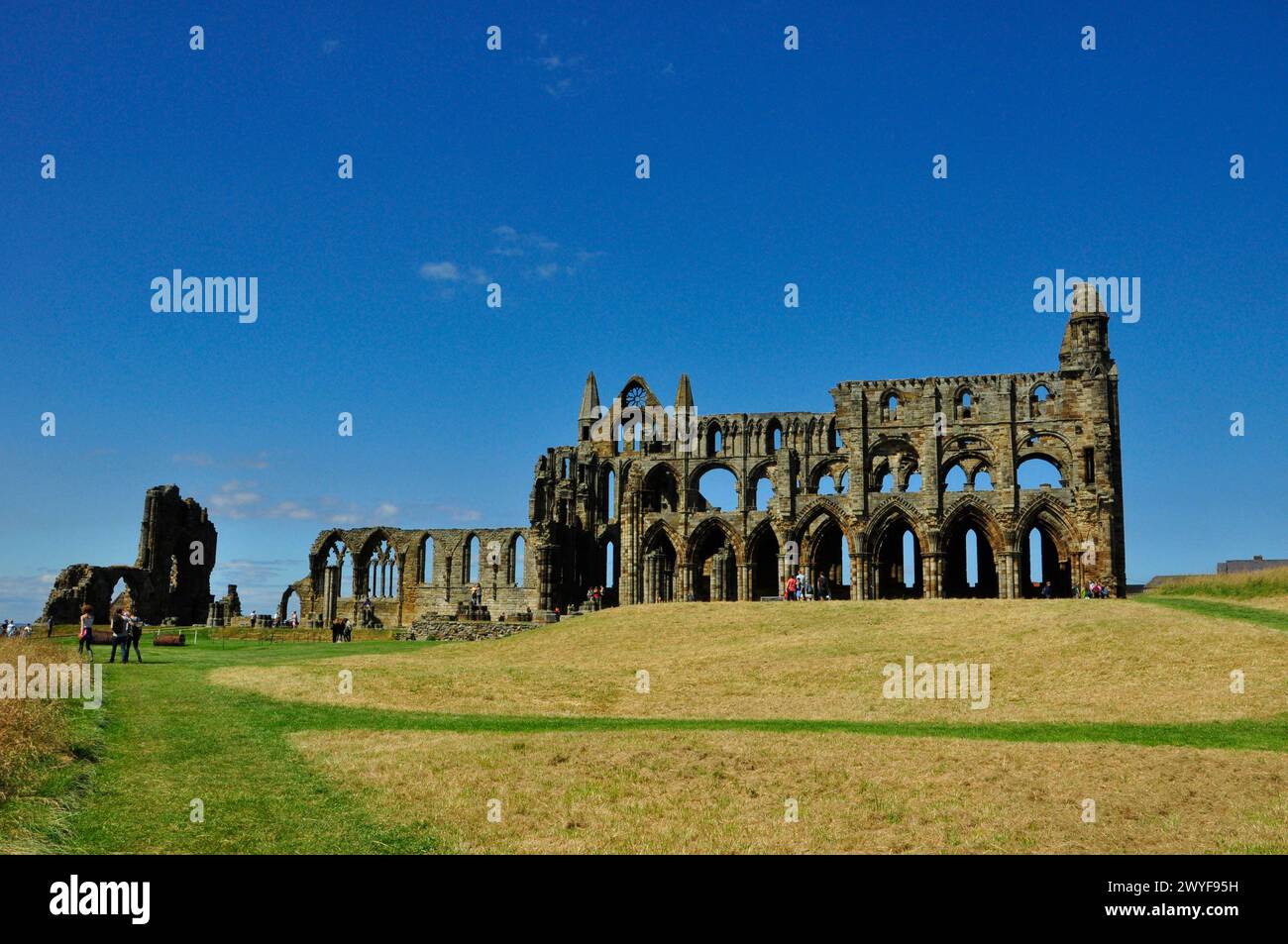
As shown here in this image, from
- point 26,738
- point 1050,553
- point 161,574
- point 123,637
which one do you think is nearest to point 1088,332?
point 1050,553

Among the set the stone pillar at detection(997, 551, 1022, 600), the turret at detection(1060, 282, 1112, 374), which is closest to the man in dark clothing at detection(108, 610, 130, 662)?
the stone pillar at detection(997, 551, 1022, 600)

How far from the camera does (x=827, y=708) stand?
22.2 m

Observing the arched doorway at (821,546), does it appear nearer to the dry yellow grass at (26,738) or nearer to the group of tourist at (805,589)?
the group of tourist at (805,589)

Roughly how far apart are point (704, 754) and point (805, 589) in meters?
39.4

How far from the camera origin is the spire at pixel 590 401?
253ft

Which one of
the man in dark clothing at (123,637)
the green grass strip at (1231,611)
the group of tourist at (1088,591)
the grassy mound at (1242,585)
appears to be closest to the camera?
the man in dark clothing at (123,637)

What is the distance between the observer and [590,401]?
77.7m

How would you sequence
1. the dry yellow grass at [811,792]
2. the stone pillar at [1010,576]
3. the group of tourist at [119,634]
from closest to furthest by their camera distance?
the dry yellow grass at [811,792] < the group of tourist at [119,634] < the stone pillar at [1010,576]

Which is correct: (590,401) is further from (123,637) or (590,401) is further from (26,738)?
(26,738)

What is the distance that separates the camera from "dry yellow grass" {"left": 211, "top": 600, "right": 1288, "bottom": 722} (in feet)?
71.4

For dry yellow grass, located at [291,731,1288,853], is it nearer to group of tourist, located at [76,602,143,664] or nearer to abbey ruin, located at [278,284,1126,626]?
group of tourist, located at [76,602,143,664]

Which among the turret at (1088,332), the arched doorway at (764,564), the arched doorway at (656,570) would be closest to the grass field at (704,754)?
the turret at (1088,332)

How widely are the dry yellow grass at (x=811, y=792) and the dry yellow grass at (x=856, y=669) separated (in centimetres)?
525

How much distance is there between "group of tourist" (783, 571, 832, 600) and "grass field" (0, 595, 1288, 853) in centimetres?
1799
